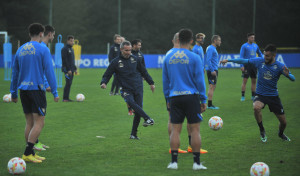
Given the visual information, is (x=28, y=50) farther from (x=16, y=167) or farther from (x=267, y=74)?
(x=267, y=74)

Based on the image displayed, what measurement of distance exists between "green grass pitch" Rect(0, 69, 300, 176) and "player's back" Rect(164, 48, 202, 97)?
120 centimetres

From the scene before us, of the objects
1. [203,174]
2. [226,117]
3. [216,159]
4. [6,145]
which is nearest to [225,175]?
[203,174]

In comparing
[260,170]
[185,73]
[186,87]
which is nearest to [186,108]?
[186,87]

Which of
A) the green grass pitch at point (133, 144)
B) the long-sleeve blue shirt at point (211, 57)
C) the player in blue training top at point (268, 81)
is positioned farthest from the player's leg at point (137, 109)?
the long-sleeve blue shirt at point (211, 57)

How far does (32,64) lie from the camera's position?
263 inches

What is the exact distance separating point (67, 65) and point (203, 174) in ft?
31.5

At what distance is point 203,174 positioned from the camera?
602 cm

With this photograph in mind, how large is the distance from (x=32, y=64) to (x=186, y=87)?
246 centimetres

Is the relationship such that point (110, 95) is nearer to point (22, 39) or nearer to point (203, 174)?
point (203, 174)

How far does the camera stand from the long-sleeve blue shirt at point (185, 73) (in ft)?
20.0

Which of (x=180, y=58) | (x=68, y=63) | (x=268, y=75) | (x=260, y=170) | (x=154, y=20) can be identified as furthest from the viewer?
(x=154, y=20)

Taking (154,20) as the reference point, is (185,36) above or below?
below

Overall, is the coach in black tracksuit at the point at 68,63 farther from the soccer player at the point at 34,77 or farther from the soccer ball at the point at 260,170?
the soccer ball at the point at 260,170

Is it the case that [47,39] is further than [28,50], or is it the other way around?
[47,39]
